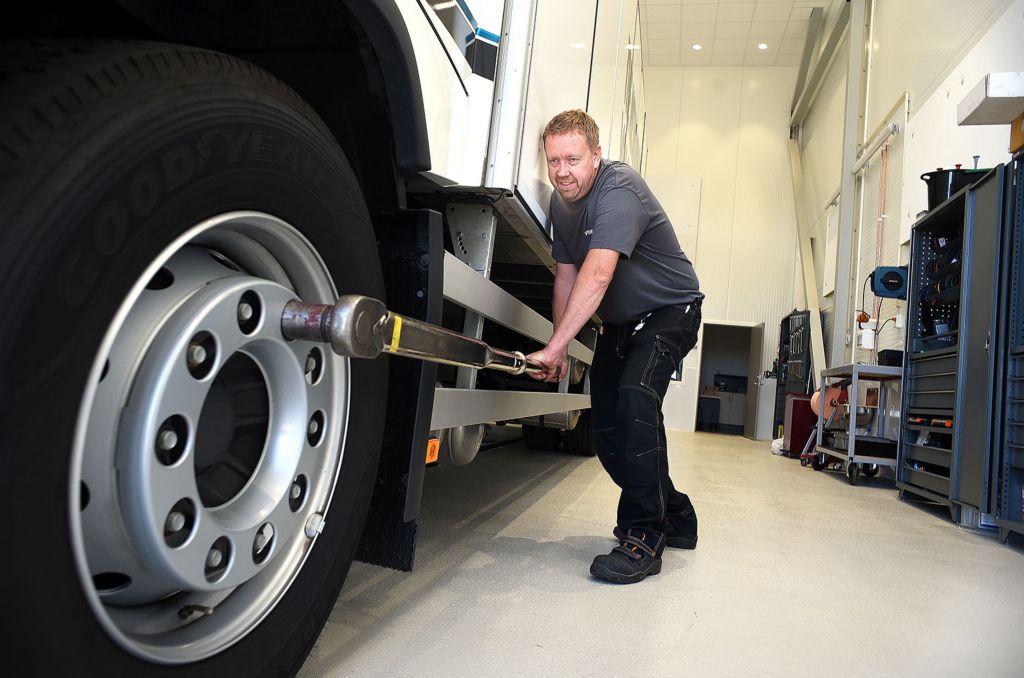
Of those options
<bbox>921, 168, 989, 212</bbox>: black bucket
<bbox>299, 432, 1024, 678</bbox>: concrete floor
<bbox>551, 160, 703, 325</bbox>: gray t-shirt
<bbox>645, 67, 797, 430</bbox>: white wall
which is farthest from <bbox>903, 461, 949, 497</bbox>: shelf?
<bbox>645, 67, 797, 430</bbox>: white wall

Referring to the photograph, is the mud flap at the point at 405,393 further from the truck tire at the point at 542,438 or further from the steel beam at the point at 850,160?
the steel beam at the point at 850,160

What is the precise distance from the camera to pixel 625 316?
89.2 inches

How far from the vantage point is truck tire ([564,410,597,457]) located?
4.61 metres

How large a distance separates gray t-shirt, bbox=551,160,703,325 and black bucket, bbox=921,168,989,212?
273cm

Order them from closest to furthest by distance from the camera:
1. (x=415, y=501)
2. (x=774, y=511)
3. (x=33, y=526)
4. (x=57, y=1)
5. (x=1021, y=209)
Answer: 1. (x=33, y=526)
2. (x=57, y=1)
3. (x=415, y=501)
4. (x=1021, y=209)
5. (x=774, y=511)

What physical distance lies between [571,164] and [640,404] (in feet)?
2.53

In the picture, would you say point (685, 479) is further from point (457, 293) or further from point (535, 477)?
point (457, 293)

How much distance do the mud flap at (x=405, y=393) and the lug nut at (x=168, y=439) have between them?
506mm

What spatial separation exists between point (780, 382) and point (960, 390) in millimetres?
6818

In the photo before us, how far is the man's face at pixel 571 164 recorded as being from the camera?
198 centimetres

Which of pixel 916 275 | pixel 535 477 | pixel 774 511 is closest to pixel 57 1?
pixel 535 477

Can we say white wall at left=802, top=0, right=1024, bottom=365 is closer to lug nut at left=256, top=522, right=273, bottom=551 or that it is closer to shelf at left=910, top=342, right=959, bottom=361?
shelf at left=910, top=342, right=959, bottom=361

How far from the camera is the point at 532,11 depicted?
1556 millimetres

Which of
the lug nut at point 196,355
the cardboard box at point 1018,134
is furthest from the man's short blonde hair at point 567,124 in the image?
the cardboard box at point 1018,134
